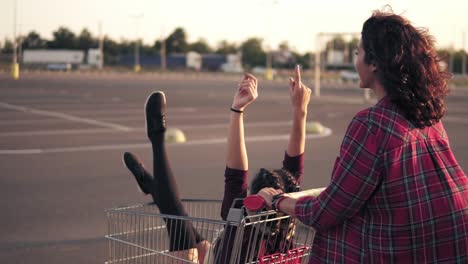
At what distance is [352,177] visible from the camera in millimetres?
2262

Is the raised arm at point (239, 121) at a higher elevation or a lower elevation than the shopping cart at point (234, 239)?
higher

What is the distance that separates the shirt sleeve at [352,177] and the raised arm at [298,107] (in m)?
0.73

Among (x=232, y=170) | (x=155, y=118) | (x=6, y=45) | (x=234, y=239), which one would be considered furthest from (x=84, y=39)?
(x=234, y=239)

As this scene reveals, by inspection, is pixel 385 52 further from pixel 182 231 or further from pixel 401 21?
pixel 182 231

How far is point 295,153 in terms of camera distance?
10.8ft

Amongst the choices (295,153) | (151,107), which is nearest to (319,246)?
(295,153)

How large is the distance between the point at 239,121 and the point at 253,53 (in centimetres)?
13511

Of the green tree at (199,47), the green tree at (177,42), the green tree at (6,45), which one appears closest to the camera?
the green tree at (6,45)

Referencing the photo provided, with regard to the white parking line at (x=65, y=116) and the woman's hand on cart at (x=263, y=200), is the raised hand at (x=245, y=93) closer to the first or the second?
the woman's hand on cart at (x=263, y=200)

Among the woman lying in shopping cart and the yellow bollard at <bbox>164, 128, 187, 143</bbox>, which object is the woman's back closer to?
the woman lying in shopping cart

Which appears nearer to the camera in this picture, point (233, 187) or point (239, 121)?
point (239, 121)

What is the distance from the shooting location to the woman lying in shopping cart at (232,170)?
114 inches

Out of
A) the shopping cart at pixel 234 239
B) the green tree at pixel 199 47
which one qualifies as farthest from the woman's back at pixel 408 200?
the green tree at pixel 199 47

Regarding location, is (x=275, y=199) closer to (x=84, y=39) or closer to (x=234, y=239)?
(x=234, y=239)
